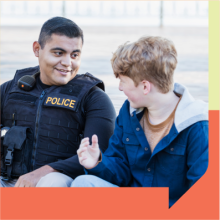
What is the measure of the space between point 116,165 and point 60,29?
2.85ft

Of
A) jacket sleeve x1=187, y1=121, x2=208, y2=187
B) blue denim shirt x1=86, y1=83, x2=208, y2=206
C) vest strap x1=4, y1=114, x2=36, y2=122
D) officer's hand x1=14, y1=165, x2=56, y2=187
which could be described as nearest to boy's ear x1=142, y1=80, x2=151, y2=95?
blue denim shirt x1=86, y1=83, x2=208, y2=206

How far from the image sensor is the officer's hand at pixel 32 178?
1.93 metres

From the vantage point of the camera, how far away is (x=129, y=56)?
1.72 metres

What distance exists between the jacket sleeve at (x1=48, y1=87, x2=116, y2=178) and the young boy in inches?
9.8

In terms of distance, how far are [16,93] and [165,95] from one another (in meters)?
1.01

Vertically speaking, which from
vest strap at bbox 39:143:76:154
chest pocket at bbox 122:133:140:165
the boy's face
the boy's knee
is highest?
the boy's face

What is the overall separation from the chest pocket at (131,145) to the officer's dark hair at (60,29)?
0.71 meters

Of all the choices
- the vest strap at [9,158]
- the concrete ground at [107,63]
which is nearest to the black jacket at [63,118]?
the vest strap at [9,158]

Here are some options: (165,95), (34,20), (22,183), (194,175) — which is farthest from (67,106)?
(34,20)

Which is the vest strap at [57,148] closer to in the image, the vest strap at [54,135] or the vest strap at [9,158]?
the vest strap at [54,135]

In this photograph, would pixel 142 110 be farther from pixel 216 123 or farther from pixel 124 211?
pixel 124 211

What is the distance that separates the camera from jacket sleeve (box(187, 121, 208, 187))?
158 centimetres

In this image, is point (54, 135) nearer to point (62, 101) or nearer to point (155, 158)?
point (62, 101)

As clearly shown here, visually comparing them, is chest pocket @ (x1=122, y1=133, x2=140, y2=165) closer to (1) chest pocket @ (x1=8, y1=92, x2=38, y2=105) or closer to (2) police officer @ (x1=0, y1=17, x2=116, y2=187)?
(2) police officer @ (x1=0, y1=17, x2=116, y2=187)
